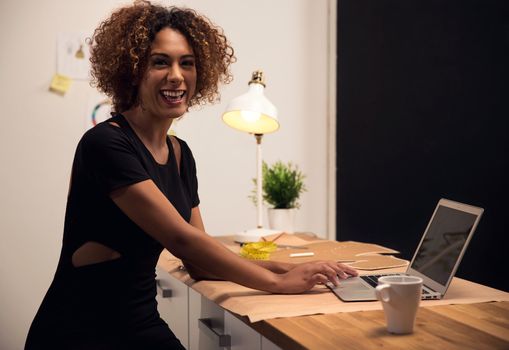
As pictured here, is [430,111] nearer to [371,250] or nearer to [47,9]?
[371,250]

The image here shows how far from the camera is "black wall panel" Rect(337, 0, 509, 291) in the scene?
2.37m

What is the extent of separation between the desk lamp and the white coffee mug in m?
1.11

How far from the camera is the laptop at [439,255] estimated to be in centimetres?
135

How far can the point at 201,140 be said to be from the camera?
304cm

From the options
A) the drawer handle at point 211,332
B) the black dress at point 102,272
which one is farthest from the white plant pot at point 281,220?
the black dress at point 102,272

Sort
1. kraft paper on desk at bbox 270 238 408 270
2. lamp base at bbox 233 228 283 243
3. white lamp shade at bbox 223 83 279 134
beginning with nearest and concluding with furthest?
kraft paper on desk at bbox 270 238 408 270
white lamp shade at bbox 223 83 279 134
lamp base at bbox 233 228 283 243

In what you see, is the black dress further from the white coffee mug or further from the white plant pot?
the white plant pot

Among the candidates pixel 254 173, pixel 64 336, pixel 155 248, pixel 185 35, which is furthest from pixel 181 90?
pixel 254 173

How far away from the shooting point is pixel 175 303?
1.88m

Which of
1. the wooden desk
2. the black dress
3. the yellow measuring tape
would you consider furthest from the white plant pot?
the wooden desk

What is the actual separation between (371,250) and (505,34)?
90 cm

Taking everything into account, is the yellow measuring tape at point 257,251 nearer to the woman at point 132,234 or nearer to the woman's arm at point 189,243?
the woman at point 132,234

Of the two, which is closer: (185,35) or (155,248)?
(155,248)

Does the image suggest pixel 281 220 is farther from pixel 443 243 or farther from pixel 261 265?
pixel 443 243
